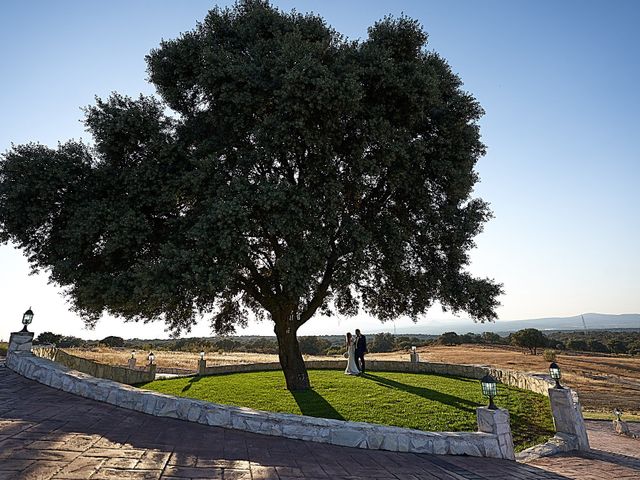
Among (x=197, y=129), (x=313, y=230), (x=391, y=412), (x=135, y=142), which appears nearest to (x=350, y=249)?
(x=313, y=230)

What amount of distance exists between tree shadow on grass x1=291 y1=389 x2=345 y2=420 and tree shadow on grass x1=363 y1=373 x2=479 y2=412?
3.53 meters

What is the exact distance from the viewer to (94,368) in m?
17.1

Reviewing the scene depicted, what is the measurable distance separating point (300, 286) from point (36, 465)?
837 cm

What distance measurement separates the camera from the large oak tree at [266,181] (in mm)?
12430

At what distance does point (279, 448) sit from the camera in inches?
260

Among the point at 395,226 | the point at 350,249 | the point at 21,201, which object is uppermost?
the point at 21,201

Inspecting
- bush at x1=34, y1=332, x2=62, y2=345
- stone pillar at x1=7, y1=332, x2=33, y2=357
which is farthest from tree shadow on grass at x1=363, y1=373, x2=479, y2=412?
bush at x1=34, y1=332, x2=62, y2=345

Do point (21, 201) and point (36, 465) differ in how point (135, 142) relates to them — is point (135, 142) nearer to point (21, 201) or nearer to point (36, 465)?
point (21, 201)

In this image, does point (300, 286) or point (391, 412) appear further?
point (300, 286)

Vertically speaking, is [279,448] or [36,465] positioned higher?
[36,465]

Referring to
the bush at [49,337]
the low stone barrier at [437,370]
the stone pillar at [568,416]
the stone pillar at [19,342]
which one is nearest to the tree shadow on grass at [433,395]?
the stone pillar at [568,416]

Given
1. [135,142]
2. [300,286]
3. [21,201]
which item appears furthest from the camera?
[135,142]

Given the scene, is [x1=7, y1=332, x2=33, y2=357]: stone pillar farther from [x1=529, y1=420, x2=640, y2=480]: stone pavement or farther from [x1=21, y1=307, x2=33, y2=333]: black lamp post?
[x1=529, y1=420, x2=640, y2=480]: stone pavement

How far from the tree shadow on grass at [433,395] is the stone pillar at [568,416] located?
2214 millimetres
